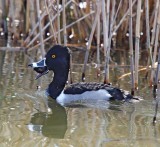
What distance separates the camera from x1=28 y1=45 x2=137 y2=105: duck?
→ 23.6ft

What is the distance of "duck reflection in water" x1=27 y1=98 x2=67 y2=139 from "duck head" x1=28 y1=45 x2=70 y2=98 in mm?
654

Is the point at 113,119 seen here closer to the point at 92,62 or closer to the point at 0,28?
the point at 92,62

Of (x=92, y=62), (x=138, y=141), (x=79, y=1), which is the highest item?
(x=79, y=1)

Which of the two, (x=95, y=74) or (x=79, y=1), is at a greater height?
(x=79, y=1)

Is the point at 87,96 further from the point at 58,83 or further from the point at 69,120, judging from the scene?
the point at 69,120

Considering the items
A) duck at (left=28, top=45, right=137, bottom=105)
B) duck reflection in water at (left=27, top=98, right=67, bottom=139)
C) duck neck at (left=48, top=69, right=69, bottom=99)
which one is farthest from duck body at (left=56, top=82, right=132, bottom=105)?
duck reflection in water at (left=27, top=98, right=67, bottom=139)

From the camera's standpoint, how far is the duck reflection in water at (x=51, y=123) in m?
5.74

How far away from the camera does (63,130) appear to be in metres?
5.84

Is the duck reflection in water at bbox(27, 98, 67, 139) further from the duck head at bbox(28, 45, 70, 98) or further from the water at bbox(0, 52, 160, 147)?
the duck head at bbox(28, 45, 70, 98)

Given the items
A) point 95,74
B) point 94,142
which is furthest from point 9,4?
point 94,142

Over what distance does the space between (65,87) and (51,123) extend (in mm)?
1499

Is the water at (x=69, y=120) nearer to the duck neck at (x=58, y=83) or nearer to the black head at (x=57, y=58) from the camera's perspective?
the duck neck at (x=58, y=83)

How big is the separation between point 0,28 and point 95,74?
3.16 m

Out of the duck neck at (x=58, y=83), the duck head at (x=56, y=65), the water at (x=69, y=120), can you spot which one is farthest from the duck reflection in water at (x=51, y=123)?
the duck head at (x=56, y=65)
